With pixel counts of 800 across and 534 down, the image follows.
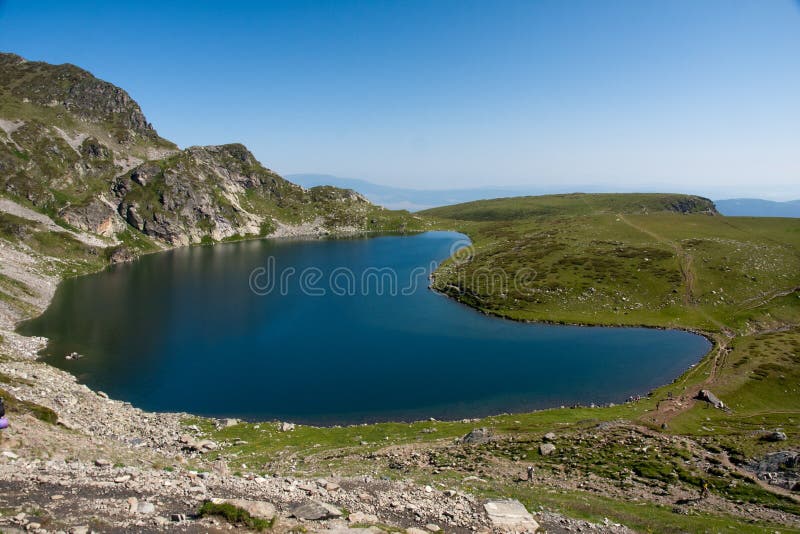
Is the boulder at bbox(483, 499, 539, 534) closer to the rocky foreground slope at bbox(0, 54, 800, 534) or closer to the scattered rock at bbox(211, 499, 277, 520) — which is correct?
the rocky foreground slope at bbox(0, 54, 800, 534)

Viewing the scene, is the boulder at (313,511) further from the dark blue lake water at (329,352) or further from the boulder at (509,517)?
the dark blue lake water at (329,352)

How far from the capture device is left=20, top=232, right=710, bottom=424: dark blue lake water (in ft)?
172

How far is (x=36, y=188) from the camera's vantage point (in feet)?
493

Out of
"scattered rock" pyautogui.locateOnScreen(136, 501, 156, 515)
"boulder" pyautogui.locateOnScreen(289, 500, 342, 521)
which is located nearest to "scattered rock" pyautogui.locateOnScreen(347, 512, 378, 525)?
"boulder" pyautogui.locateOnScreen(289, 500, 342, 521)

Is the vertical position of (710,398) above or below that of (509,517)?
below

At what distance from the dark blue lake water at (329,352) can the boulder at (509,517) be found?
2744cm

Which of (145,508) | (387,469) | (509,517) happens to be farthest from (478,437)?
(145,508)

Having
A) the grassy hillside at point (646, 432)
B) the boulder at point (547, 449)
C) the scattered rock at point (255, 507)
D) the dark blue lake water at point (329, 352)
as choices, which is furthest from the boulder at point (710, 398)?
the scattered rock at point (255, 507)

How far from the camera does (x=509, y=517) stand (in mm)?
20484

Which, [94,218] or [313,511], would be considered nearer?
[313,511]

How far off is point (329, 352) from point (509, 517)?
51.1m

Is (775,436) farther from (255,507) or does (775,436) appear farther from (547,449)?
(255,507)

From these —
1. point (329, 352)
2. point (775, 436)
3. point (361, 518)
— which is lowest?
Result: point (329, 352)

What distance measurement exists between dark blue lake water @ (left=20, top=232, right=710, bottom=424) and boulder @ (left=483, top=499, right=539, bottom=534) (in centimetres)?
2744
